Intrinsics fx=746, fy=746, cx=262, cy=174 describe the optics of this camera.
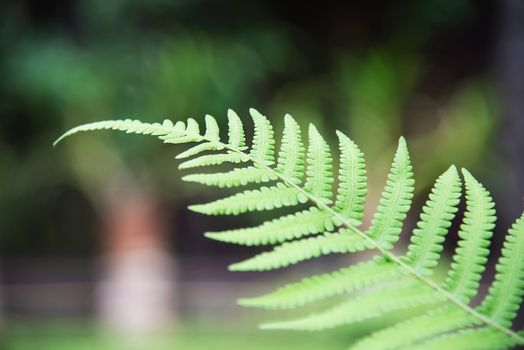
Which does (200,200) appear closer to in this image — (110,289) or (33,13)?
(110,289)

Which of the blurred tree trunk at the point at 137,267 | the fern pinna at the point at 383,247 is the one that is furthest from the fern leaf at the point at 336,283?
the blurred tree trunk at the point at 137,267

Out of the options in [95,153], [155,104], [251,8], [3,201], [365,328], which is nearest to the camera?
[365,328]

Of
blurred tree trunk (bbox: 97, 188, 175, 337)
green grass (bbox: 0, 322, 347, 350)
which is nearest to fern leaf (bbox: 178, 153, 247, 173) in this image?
green grass (bbox: 0, 322, 347, 350)

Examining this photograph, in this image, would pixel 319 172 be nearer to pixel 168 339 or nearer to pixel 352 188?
pixel 352 188

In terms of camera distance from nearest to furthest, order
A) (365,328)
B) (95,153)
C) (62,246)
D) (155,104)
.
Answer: (365,328) < (155,104) < (95,153) < (62,246)

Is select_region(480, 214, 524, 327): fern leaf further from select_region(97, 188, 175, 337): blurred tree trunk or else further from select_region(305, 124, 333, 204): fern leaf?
select_region(97, 188, 175, 337): blurred tree trunk

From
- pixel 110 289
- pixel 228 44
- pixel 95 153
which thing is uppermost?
pixel 228 44

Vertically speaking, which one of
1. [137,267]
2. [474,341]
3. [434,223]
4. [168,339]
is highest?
[434,223]

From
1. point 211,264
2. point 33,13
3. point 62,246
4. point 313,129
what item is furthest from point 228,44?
point 313,129

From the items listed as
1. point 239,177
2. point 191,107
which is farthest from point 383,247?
point 191,107
